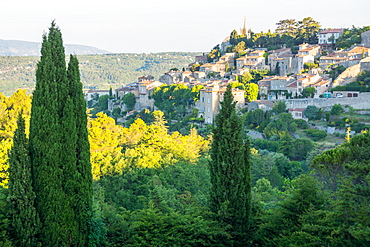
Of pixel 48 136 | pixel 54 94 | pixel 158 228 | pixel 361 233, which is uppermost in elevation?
pixel 54 94

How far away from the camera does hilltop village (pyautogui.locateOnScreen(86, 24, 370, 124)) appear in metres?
51.8

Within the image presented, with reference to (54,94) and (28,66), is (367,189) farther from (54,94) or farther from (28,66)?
(28,66)

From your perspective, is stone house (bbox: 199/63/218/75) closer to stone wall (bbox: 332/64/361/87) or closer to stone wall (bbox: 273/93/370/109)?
stone wall (bbox: 332/64/361/87)

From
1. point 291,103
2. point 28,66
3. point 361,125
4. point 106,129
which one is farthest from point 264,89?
point 28,66

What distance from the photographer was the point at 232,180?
12.3 m

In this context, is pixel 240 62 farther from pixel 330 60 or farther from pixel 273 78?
pixel 330 60

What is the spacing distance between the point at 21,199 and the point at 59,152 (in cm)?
140

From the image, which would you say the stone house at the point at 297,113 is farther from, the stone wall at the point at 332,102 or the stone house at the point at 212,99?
the stone house at the point at 212,99

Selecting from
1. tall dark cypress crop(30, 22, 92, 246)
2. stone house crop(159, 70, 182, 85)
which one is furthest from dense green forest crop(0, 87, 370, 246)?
stone house crop(159, 70, 182, 85)

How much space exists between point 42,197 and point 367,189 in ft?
24.9

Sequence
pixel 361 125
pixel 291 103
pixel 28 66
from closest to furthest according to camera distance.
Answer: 1. pixel 361 125
2. pixel 291 103
3. pixel 28 66

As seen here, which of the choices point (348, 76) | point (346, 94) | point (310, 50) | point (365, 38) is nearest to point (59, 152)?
point (346, 94)

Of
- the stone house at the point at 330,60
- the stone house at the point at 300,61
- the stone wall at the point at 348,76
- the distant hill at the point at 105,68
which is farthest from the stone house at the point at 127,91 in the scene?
the stone wall at the point at 348,76

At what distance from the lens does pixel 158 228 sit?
39.6 ft
